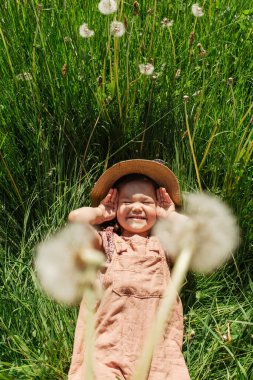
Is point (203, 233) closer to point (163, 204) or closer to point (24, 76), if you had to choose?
point (163, 204)

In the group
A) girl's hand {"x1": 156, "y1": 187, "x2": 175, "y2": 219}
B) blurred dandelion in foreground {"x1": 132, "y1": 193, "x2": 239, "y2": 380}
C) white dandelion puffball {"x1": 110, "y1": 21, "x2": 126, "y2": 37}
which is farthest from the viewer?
girl's hand {"x1": 156, "y1": 187, "x2": 175, "y2": 219}

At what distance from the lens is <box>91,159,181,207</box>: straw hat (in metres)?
1.81

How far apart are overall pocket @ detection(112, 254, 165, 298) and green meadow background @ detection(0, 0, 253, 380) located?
0.65 ft

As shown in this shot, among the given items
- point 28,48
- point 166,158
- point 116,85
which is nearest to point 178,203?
point 166,158

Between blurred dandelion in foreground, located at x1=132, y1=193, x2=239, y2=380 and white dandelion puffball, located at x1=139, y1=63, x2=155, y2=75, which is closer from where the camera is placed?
blurred dandelion in foreground, located at x1=132, y1=193, x2=239, y2=380

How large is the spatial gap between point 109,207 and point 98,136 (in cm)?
32

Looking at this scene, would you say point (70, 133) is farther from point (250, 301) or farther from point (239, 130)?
point (250, 301)

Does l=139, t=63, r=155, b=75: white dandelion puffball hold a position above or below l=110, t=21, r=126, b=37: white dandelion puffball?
below

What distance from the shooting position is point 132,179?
1827 millimetres

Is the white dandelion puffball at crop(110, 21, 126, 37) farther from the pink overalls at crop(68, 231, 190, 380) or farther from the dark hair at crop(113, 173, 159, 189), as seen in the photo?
the pink overalls at crop(68, 231, 190, 380)

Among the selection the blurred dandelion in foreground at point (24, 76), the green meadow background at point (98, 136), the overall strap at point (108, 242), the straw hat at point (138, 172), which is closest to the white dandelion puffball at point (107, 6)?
the green meadow background at point (98, 136)

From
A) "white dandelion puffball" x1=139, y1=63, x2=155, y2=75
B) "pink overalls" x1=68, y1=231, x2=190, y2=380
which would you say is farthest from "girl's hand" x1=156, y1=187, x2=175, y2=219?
"white dandelion puffball" x1=139, y1=63, x2=155, y2=75

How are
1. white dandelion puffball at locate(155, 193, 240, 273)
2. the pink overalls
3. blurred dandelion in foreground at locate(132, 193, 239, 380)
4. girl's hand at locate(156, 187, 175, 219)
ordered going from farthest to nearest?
1. girl's hand at locate(156, 187, 175, 219)
2. the pink overalls
3. white dandelion puffball at locate(155, 193, 240, 273)
4. blurred dandelion in foreground at locate(132, 193, 239, 380)

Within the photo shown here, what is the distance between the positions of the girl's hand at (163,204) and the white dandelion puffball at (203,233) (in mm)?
31
